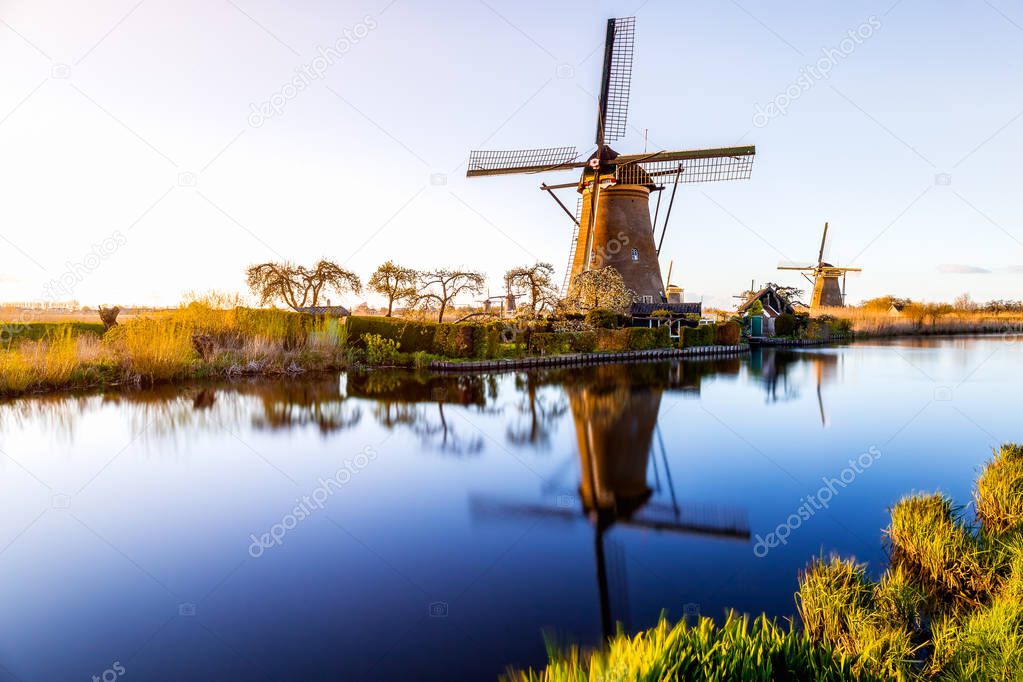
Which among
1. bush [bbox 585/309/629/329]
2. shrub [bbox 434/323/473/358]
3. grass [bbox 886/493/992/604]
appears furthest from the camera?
bush [bbox 585/309/629/329]

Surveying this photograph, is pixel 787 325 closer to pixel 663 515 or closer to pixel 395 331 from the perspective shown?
pixel 395 331

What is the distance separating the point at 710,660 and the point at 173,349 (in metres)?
11.5

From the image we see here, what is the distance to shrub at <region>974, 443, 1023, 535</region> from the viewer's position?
155 inches

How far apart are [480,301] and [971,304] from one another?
45.9m

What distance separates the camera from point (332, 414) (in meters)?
8.15

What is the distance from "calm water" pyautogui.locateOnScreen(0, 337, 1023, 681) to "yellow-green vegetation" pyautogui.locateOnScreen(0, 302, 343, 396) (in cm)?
128

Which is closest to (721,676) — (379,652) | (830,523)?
(379,652)

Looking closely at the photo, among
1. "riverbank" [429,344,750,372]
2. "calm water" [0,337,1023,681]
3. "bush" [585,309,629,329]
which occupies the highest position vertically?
"bush" [585,309,629,329]

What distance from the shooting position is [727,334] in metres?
23.7

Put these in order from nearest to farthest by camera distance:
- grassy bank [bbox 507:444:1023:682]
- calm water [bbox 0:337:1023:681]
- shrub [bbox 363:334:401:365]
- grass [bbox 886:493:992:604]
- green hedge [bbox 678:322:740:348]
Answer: grassy bank [bbox 507:444:1023:682], calm water [bbox 0:337:1023:681], grass [bbox 886:493:992:604], shrub [bbox 363:334:401:365], green hedge [bbox 678:322:740:348]

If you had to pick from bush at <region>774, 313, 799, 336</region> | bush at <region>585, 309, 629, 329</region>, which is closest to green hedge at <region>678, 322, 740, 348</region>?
bush at <region>585, 309, 629, 329</region>

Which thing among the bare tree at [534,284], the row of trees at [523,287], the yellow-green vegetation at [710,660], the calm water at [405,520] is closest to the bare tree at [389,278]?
the row of trees at [523,287]

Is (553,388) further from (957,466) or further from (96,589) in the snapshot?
(96,589)

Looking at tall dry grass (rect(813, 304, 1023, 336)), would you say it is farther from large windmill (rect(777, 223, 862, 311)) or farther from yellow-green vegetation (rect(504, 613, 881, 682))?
yellow-green vegetation (rect(504, 613, 881, 682))
